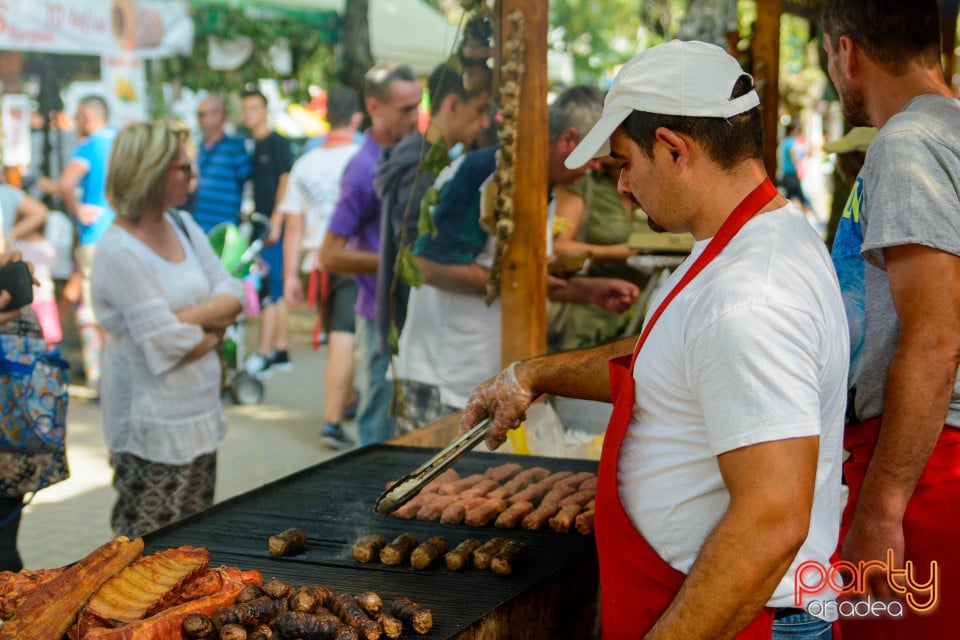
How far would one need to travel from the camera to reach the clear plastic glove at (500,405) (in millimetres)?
2746

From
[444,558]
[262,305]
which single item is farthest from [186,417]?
[262,305]

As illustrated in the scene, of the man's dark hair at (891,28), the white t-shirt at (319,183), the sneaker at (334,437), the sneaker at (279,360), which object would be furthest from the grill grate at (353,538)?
the sneaker at (279,360)

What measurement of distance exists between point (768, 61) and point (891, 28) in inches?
162

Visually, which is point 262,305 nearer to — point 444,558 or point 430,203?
point 430,203

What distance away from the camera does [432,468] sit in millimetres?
2707

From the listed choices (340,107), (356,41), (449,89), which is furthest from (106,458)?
(356,41)

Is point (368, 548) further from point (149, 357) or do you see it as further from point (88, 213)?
point (88, 213)

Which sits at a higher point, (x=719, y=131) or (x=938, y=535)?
(x=719, y=131)

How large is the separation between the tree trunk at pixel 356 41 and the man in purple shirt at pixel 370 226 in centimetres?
671

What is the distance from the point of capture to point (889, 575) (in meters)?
2.62

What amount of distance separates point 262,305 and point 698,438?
8337mm

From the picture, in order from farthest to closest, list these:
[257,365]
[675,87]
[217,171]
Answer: [257,365] → [217,171] → [675,87]

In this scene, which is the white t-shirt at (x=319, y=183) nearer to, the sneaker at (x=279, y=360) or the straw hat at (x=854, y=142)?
the sneaker at (x=279, y=360)

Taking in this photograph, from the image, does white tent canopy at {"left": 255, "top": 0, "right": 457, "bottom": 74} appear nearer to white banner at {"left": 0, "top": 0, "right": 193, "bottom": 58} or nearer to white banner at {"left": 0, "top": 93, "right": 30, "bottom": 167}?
white banner at {"left": 0, "top": 0, "right": 193, "bottom": 58}
